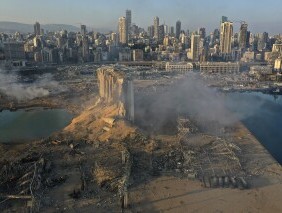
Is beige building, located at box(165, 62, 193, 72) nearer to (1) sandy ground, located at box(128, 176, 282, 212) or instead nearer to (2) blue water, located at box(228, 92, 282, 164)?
(2) blue water, located at box(228, 92, 282, 164)

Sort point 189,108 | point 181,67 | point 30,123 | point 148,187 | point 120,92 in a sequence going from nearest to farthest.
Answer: point 148,187
point 120,92
point 30,123
point 189,108
point 181,67

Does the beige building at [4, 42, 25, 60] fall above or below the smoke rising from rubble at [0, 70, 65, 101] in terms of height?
above

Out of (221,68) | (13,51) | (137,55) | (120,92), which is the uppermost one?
(13,51)

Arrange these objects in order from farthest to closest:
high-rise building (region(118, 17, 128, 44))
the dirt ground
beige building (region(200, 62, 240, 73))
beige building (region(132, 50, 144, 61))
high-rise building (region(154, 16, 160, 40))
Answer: high-rise building (region(154, 16, 160, 40)) < high-rise building (region(118, 17, 128, 44)) < beige building (region(132, 50, 144, 61)) < beige building (region(200, 62, 240, 73)) < the dirt ground

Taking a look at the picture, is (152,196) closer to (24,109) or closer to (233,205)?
(233,205)

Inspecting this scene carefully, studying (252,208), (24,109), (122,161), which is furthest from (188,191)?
(24,109)

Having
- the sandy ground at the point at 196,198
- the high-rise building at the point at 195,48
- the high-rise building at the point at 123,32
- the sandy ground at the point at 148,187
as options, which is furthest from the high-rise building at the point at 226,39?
the sandy ground at the point at 196,198

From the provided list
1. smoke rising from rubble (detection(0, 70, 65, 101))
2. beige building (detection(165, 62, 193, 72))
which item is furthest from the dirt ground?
beige building (detection(165, 62, 193, 72))

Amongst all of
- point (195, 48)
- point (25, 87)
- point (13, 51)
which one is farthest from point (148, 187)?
point (195, 48)

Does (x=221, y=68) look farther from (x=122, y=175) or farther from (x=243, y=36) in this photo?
(x=122, y=175)
